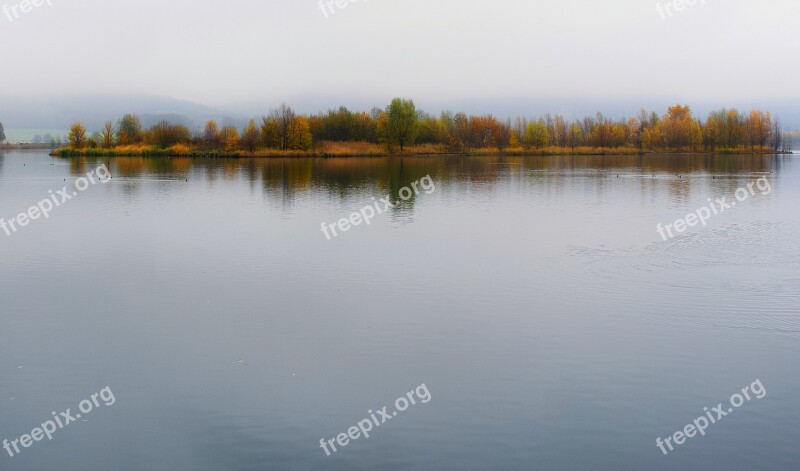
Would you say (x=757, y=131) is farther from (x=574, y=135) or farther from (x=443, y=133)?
(x=443, y=133)

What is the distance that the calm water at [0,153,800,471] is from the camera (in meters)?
6.89

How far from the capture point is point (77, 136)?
308 feet

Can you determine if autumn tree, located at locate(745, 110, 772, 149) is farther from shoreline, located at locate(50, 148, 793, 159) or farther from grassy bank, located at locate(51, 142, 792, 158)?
grassy bank, located at locate(51, 142, 792, 158)

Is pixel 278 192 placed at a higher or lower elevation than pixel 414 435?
higher

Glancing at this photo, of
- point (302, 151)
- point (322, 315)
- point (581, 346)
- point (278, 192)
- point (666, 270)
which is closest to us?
point (581, 346)

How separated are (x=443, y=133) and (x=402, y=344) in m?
96.1

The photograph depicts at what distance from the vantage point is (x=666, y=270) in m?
14.7

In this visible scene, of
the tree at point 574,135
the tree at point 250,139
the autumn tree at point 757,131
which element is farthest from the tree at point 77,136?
the autumn tree at point 757,131

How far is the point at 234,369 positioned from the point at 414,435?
276 cm

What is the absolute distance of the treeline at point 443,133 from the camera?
86.4 metres

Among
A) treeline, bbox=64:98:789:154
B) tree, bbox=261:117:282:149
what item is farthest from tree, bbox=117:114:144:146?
tree, bbox=261:117:282:149

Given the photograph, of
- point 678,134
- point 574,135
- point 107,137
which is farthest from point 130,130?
point 678,134

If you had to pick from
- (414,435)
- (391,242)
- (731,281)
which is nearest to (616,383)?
(414,435)

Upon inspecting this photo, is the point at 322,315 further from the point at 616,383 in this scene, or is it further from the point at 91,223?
the point at 91,223
